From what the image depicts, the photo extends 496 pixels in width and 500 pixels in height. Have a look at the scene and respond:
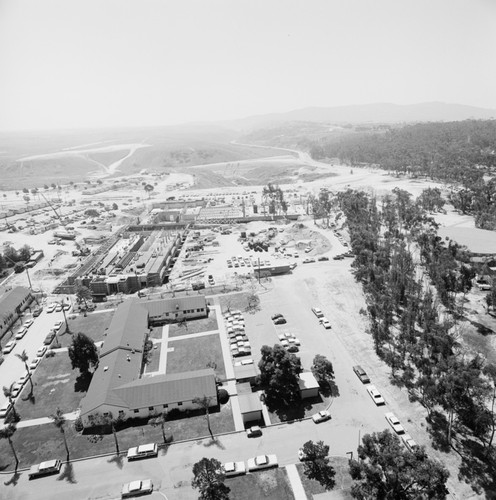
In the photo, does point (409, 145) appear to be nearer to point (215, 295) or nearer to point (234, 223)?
point (234, 223)

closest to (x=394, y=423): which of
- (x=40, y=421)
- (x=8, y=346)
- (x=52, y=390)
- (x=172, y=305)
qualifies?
(x=172, y=305)

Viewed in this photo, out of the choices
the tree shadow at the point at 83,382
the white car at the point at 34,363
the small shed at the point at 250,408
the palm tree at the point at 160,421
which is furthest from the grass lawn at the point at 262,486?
the white car at the point at 34,363

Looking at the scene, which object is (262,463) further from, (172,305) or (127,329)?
(172,305)

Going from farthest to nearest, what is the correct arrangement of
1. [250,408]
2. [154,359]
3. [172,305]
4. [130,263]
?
[130,263], [172,305], [154,359], [250,408]

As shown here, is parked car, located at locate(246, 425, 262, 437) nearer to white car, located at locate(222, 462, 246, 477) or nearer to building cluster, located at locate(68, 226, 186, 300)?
white car, located at locate(222, 462, 246, 477)

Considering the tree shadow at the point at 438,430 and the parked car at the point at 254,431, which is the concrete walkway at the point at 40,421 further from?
the tree shadow at the point at 438,430

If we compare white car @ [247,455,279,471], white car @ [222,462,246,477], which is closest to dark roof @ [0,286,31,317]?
white car @ [222,462,246,477]
